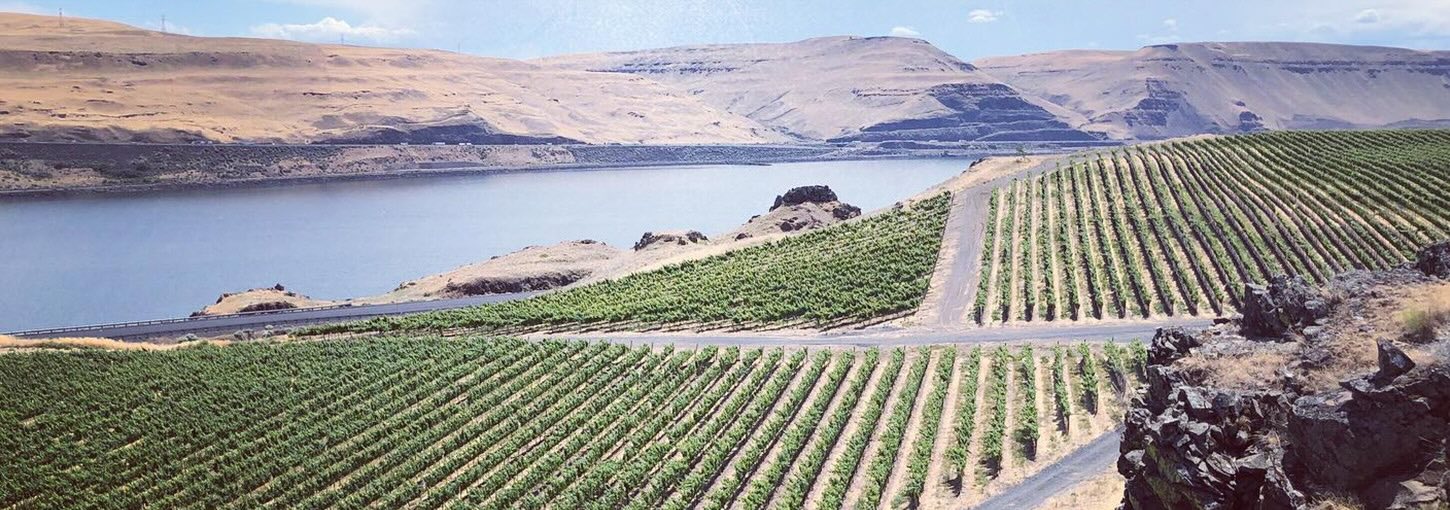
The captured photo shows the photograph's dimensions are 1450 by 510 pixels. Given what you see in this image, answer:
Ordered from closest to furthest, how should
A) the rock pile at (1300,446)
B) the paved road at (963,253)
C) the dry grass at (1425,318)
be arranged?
the rock pile at (1300,446)
the dry grass at (1425,318)
the paved road at (963,253)

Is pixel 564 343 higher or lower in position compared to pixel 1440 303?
lower

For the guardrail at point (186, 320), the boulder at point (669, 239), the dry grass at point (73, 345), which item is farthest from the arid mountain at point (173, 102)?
the dry grass at point (73, 345)

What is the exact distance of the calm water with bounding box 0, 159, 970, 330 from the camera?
8844 centimetres

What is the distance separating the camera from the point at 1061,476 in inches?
1173

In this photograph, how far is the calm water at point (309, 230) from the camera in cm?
8844

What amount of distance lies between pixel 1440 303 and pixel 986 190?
59611 mm

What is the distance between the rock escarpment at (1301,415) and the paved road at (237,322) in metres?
45.8

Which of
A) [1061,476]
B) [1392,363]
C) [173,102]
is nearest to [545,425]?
[1061,476]

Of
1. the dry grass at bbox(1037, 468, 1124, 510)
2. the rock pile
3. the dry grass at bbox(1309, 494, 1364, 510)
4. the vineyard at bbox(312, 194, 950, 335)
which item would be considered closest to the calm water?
the vineyard at bbox(312, 194, 950, 335)

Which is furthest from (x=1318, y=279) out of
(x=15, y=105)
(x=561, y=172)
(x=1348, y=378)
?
(x=15, y=105)

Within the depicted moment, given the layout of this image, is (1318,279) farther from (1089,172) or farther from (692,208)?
(692,208)

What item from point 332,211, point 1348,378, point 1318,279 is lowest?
point 332,211

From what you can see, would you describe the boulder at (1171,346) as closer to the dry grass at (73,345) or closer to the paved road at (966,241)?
the paved road at (966,241)

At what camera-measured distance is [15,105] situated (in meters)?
153
